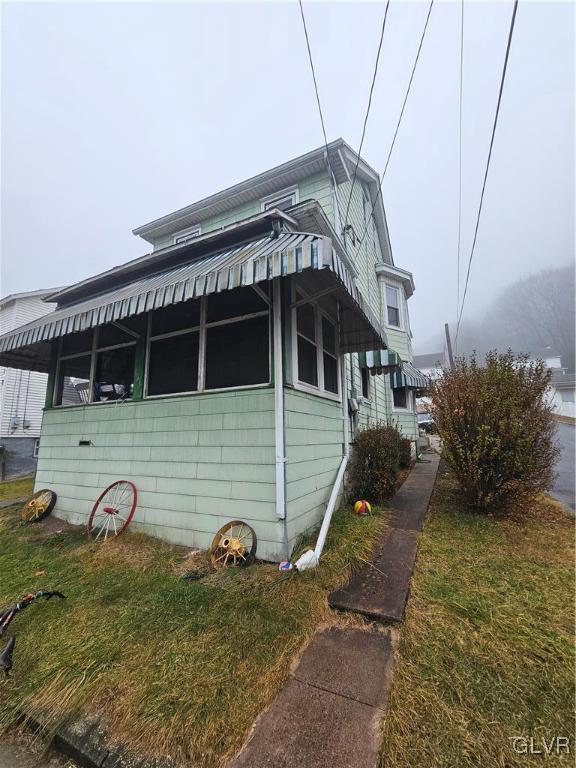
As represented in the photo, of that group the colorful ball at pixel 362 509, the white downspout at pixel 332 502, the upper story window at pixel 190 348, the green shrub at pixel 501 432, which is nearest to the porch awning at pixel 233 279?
the upper story window at pixel 190 348

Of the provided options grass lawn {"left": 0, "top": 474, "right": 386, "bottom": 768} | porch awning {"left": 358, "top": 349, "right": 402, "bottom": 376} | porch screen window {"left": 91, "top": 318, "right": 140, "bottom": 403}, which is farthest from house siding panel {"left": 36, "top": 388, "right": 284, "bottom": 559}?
porch awning {"left": 358, "top": 349, "right": 402, "bottom": 376}

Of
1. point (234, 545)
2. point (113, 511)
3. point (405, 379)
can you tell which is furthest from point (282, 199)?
point (234, 545)

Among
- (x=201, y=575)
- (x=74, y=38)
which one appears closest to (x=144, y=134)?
(x=74, y=38)

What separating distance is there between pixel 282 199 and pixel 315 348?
598cm

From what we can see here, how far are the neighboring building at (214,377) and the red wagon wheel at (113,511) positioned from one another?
0.17 metres

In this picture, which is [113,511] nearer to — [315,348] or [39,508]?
[39,508]

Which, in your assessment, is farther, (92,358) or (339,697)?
(92,358)

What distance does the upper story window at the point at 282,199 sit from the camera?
8.62 metres

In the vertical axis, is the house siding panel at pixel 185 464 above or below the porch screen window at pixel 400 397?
below

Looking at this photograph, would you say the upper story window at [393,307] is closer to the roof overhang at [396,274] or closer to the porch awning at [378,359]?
the roof overhang at [396,274]

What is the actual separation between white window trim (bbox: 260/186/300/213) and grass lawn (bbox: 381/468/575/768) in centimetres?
865

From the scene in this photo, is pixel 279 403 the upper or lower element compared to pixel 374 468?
upper

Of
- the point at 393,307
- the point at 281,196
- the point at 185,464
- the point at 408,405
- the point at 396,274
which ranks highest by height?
A: the point at 281,196

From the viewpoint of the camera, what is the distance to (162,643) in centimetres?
232
